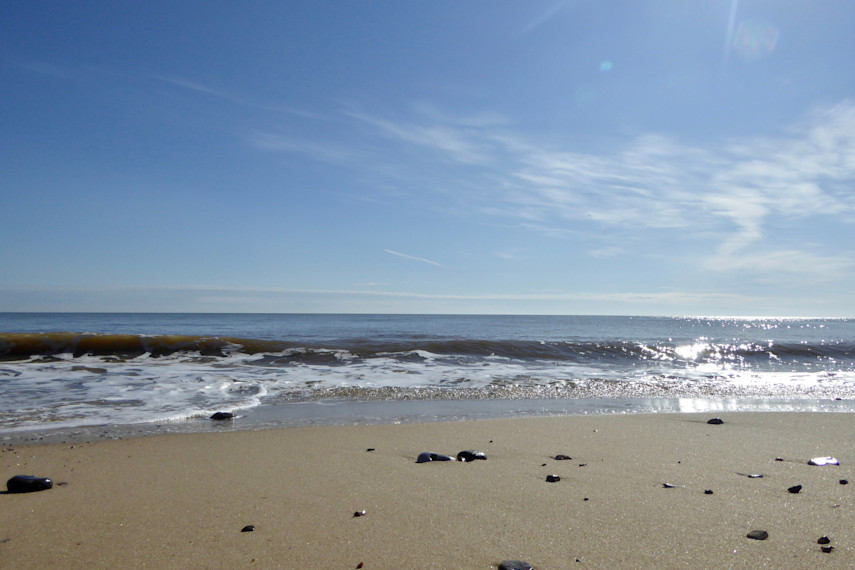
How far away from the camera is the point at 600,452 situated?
500 cm

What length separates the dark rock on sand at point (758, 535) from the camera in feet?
9.28

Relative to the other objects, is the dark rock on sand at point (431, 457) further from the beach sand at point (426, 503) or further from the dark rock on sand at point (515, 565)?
the dark rock on sand at point (515, 565)

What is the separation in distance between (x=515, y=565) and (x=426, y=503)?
43.8 inches

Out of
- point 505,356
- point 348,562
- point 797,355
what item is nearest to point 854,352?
point 797,355

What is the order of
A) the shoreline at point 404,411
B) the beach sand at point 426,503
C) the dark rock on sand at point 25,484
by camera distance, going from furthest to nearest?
the shoreline at point 404,411, the dark rock on sand at point 25,484, the beach sand at point 426,503

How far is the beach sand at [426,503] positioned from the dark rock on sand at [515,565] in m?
0.07

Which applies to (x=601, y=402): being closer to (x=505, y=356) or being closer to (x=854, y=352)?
(x=505, y=356)

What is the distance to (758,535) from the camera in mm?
2850

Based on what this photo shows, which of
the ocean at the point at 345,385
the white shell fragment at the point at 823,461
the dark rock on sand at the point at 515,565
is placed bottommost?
the ocean at the point at 345,385

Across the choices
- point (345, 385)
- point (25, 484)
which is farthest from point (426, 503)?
point (345, 385)

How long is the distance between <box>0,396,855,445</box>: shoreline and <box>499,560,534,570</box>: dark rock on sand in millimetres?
4462

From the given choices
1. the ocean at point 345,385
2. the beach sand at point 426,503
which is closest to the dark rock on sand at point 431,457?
the beach sand at point 426,503

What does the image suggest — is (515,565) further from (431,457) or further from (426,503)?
(431,457)

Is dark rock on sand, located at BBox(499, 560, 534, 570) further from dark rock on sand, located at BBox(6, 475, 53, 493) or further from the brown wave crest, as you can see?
the brown wave crest
